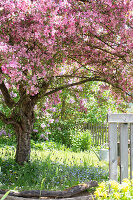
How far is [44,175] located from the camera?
17.1 ft

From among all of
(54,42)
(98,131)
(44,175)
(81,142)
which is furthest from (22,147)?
(98,131)

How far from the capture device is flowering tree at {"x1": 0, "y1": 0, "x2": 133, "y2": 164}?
12.6 ft

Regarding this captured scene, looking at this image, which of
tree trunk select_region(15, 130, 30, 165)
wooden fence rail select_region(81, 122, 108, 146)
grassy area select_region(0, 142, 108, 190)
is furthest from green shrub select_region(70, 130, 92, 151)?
tree trunk select_region(15, 130, 30, 165)

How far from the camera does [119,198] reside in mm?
2645

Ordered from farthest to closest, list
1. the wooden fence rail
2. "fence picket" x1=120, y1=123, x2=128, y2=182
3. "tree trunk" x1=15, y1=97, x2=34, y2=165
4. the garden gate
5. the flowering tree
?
the wooden fence rail
"tree trunk" x1=15, y1=97, x2=34, y2=165
the flowering tree
"fence picket" x1=120, y1=123, x2=128, y2=182
the garden gate

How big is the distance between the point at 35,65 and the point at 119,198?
2.37 meters

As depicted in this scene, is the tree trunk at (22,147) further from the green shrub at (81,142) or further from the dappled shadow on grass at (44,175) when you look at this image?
the green shrub at (81,142)

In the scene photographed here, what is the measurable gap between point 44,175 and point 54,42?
2.64m

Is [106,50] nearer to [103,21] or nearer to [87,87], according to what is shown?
[103,21]

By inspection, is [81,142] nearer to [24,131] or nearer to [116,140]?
[24,131]

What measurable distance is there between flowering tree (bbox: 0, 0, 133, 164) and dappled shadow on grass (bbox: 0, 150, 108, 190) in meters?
0.35

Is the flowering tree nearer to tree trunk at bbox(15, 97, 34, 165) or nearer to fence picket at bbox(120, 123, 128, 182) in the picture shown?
tree trunk at bbox(15, 97, 34, 165)

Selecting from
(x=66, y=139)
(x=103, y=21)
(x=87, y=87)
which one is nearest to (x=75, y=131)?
(x=66, y=139)

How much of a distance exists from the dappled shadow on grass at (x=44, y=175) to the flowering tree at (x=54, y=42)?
0.35 meters
